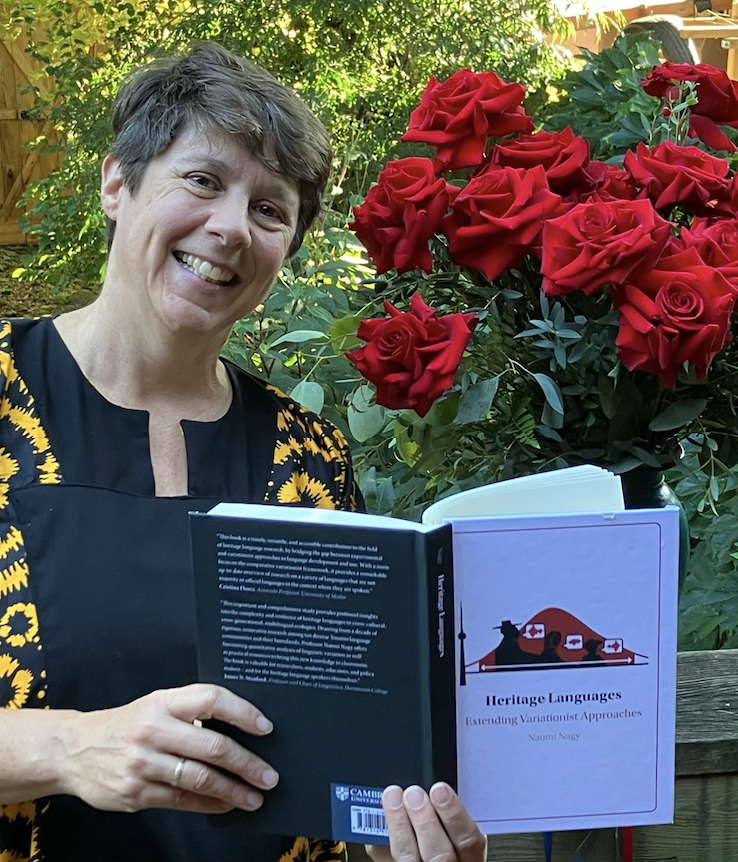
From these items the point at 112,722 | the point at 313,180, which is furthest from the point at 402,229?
the point at 112,722

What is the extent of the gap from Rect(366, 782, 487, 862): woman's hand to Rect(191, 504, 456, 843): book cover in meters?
0.01

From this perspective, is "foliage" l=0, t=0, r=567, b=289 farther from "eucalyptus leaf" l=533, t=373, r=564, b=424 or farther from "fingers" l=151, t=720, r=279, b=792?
"fingers" l=151, t=720, r=279, b=792

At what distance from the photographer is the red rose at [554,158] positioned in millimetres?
974

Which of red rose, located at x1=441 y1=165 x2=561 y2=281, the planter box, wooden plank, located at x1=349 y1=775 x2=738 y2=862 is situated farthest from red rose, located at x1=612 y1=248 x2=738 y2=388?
wooden plank, located at x1=349 y1=775 x2=738 y2=862

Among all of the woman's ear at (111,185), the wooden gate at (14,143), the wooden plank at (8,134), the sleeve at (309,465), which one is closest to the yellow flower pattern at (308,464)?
the sleeve at (309,465)

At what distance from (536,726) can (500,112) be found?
61cm

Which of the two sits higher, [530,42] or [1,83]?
[1,83]

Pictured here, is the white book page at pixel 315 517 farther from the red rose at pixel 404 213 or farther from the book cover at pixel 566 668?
the red rose at pixel 404 213

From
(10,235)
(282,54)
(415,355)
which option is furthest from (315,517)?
(10,235)

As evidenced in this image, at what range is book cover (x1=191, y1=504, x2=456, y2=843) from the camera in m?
0.77

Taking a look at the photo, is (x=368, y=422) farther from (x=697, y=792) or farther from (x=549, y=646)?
(x=697, y=792)

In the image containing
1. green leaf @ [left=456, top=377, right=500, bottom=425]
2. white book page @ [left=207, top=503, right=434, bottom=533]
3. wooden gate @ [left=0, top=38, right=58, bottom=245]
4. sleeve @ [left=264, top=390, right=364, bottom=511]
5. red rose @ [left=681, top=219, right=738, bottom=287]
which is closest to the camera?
white book page @ [left=207, top=503, right=434, bottom=533]

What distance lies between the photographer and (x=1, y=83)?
301 inches

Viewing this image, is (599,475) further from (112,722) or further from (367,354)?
(112,722)
